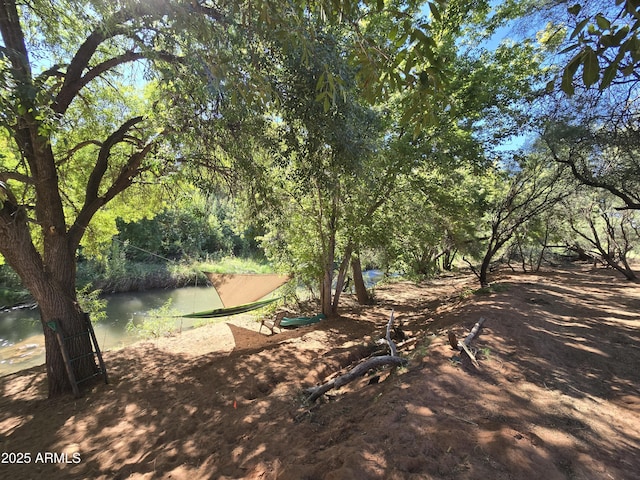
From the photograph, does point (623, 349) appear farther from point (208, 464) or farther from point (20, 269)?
point (20, 269)

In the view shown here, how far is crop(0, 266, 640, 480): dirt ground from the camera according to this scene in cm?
175

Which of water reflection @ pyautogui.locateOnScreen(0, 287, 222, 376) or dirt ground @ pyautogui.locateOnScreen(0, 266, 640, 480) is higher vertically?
dirt ground @ pyautogui.locateOnScreen(0, 266, 640, 480)

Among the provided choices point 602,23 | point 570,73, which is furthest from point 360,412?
point 602,23

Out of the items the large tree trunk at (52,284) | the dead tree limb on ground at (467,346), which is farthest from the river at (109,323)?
the dead tree limb on ground at (467,346)

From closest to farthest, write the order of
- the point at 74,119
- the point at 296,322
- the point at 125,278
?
the point at 74,119
the point at 296,322
the point at 125,278

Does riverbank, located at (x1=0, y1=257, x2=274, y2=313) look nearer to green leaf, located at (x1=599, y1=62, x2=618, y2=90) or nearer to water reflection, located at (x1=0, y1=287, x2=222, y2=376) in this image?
water reflection, located at (x1=0, y1=287, x2=222, y2=376)

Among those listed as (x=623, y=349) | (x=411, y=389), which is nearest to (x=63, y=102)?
(x=411, y=389)

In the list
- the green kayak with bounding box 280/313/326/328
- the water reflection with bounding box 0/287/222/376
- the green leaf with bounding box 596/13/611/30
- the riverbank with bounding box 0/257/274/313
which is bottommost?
the water reflection with bounding box 0/287/222/376

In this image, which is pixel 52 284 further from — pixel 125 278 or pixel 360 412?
pixel 125 278

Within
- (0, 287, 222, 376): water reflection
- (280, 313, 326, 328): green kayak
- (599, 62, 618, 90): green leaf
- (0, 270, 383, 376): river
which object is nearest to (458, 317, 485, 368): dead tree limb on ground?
(599, 62, 618, 90): green leaf

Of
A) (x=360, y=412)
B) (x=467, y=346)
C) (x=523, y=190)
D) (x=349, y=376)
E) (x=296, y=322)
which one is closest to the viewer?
(x=360, y=412)

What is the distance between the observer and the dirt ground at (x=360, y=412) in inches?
68.8

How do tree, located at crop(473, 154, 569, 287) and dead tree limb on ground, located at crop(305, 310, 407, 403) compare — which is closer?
dead tree limb on ground, located at crop(305, 310, 407, 403)

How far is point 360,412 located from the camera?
2.37 metres
